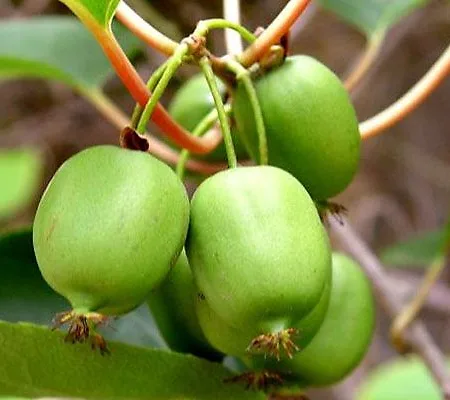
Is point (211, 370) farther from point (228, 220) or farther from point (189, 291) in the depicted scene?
point (228, 220)

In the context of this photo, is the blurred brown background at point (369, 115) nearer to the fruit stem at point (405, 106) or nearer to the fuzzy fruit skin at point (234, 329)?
the fruit stem at point (405, 106)

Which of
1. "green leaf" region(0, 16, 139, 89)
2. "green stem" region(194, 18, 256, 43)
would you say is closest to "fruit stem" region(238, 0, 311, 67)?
"green stem" region(194, 18, 256, 43)

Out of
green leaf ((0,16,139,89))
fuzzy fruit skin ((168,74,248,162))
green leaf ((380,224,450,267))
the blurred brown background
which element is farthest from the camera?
the blurred brown background

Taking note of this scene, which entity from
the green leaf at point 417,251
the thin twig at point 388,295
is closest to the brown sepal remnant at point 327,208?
the thin twig at point 388,295

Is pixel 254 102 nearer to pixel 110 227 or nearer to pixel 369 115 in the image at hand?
pixel 110 227

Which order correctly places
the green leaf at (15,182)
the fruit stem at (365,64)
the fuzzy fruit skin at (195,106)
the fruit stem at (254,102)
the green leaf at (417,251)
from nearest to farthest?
1. the fruit stem at (254,102)
2. the fuzzy fruit skin at (195,106)
3. the fruit stem at (365,64)
4. the green leaf at (417,251)
5. the green leaf at (15,182)

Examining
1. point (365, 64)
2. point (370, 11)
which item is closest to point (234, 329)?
point (365, 64)

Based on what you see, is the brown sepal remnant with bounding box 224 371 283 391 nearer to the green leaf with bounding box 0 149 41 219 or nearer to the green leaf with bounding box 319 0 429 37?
the green leaf with bounding box 319 0 429 37
